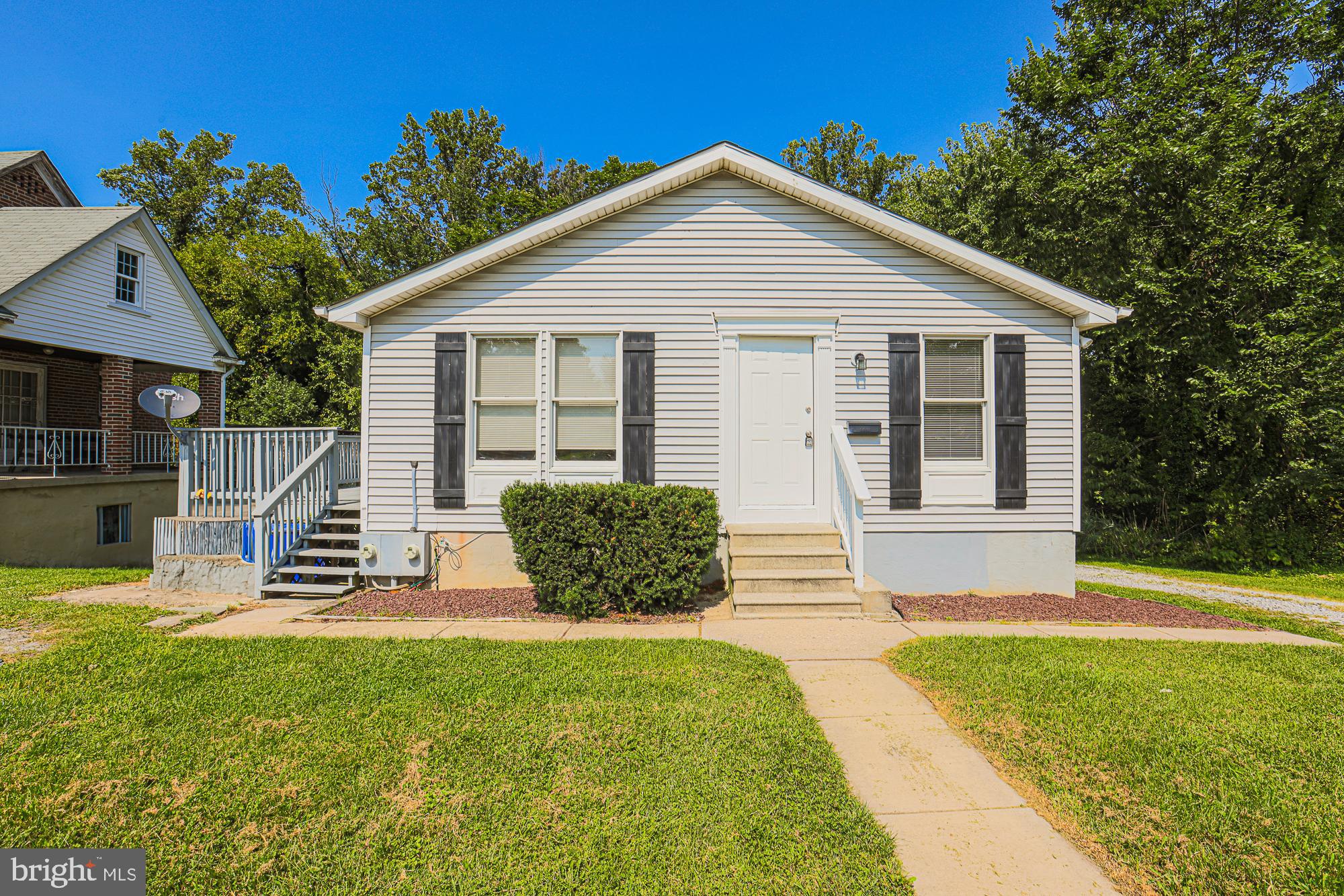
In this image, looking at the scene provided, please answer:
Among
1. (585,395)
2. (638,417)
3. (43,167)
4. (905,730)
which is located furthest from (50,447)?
(905,730)

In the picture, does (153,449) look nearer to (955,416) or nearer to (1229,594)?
(955,416)

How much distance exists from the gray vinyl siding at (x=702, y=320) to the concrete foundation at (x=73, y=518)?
7847 mm

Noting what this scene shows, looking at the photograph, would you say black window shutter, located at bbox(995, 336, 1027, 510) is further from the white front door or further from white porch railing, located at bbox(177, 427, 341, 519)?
white porch railing, located at bbox(177, 427, 341, 519)

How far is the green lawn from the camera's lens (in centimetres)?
224

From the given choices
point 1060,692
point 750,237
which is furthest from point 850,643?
point 750,237

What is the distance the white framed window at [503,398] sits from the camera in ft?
22.3

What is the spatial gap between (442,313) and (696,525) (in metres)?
3.87

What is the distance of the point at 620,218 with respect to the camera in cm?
679

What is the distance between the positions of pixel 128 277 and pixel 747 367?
14.6 m

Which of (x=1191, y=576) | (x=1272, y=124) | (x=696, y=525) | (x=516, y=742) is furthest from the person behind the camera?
(x=1272, y=124)

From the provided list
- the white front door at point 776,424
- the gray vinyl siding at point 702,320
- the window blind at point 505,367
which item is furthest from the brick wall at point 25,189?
the white front door at point 776,424

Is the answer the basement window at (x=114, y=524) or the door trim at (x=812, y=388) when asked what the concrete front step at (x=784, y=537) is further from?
the basement window at (x=114, y=524)

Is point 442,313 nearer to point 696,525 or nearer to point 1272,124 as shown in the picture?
point 696,525

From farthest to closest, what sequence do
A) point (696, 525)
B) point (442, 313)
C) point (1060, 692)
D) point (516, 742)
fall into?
point (442, 313) → point (696, 525) → point (1060, 692) → point (516, 742)
